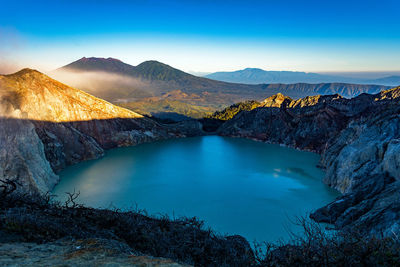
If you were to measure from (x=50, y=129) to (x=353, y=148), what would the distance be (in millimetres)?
26412

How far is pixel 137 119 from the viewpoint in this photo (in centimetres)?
3816

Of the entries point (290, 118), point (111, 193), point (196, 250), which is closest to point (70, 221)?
point (196, 250)

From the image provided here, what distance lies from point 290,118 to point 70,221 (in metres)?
37.3

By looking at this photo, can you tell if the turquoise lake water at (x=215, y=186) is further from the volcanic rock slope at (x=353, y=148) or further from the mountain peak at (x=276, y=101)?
the mountain peak at (x=276, y=101)

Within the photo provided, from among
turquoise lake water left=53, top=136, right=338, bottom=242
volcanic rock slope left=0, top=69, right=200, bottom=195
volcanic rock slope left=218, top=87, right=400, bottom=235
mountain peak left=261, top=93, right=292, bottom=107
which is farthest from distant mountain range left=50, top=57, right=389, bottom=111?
turquoise lake water left=53, top=136, right=338, bottom=242

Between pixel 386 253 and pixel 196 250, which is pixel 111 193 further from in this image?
pixel 386 253

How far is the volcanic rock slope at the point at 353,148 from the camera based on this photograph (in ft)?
38.0

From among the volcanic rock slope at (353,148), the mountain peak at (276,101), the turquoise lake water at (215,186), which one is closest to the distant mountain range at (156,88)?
the mountain peak at (276,101)

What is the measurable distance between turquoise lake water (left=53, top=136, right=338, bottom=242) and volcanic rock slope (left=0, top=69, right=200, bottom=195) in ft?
5.64

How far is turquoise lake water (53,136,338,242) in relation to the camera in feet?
46.2

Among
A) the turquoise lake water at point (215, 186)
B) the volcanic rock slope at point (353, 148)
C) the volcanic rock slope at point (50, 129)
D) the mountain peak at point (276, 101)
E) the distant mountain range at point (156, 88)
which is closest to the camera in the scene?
the volcanic rock slope at point (353, 148)

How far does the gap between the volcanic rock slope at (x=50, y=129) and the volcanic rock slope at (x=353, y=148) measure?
54.2ft

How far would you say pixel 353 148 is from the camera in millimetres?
18562

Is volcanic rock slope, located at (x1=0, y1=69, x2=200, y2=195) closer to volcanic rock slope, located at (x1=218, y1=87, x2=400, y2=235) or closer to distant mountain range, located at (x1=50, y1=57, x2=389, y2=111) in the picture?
volcanic rock slope, located at (x1=218, y1=87, x2=400, y2=235)
